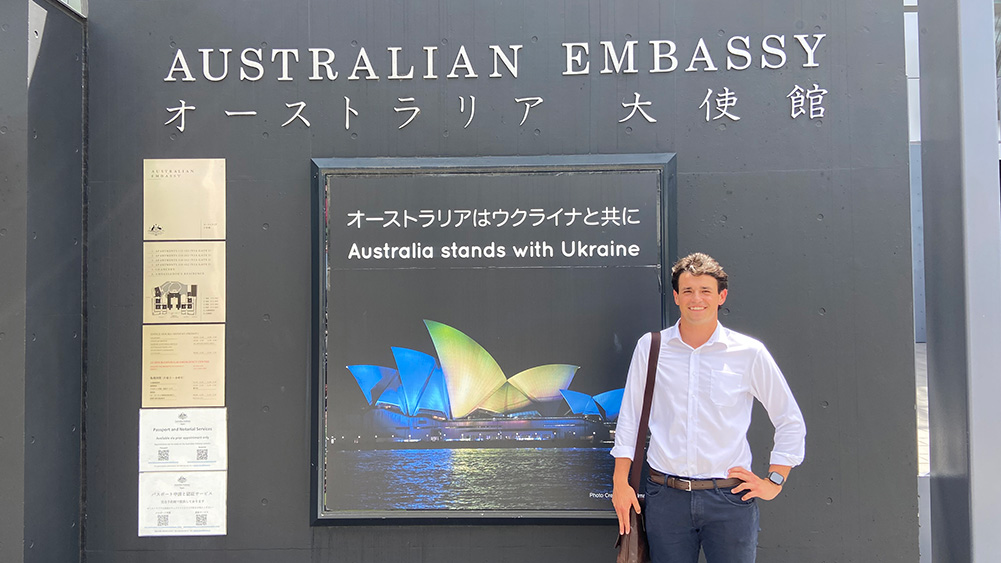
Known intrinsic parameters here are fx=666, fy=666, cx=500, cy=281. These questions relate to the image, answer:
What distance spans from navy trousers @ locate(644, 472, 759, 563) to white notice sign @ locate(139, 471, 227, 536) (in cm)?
214

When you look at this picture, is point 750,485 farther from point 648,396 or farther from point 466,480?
point 466,480

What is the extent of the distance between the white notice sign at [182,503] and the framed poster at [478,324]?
0.52 meters

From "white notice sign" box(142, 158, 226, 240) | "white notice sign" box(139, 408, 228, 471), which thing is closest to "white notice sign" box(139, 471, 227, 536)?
"white notice sign" box(139, 408, 228, 471)

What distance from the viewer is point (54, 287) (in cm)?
318

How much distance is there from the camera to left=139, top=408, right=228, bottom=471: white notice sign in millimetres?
3344

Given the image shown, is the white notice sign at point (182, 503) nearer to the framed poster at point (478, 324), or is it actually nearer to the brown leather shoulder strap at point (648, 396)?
the framed poster at point (478, 324)

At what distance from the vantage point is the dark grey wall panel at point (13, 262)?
117 inches

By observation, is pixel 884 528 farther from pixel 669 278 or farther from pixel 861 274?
pixel 669 278

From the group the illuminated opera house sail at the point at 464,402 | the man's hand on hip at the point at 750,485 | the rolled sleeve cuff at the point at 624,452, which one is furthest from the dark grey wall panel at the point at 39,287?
the man's hand on hip at the point at 750,485

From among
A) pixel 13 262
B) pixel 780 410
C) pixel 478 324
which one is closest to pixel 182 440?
pixel 13 262

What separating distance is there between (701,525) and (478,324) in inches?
53.6

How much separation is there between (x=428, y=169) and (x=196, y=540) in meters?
2.20

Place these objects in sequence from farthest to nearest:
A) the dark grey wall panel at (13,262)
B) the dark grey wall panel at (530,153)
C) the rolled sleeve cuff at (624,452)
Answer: the dark grey wall panel at (530,153) < the dark grey wall panel at (13,262) < the rolled sleeve cuff at (624,452)

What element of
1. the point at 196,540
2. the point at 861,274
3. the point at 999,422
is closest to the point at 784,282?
the point at 861,274
